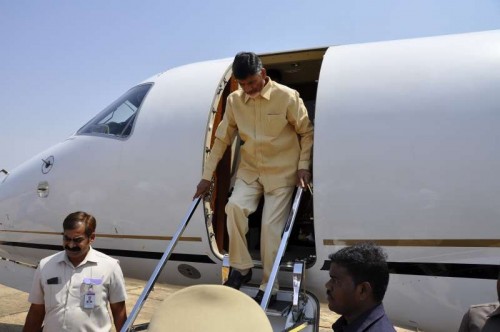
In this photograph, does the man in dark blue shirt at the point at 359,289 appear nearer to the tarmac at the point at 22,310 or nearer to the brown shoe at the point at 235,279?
the brown shoe at the point at 235,279

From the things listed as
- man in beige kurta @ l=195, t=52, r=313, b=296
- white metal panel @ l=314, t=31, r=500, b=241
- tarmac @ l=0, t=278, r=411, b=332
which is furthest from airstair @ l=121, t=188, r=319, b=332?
tarmac @ l=0, t=278, r=411, b=332

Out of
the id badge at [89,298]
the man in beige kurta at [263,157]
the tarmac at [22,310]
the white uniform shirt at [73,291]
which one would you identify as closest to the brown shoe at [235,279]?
the man in beige kurta at [263,157]

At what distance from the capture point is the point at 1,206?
604 centimetres

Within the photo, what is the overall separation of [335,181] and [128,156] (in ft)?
7.05

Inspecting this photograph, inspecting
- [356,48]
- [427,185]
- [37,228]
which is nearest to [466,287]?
[427,185]

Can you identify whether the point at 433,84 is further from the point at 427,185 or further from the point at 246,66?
the point at 246,66

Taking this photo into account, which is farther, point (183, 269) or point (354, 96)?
point (183, 269)

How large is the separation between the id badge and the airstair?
0.27m

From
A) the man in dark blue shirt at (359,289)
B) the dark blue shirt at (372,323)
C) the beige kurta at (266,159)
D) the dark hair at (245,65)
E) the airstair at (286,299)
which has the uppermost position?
the dark hair at (245,65)

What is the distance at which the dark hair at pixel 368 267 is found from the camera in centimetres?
230

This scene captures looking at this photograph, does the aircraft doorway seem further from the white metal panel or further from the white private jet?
the white metal panel

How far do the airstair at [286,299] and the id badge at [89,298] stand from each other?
0.27 meters

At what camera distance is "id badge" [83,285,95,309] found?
3.41 meters

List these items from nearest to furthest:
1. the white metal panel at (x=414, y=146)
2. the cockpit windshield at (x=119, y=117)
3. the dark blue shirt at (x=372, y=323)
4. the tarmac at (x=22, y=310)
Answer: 1. the dark blue shirt at (x=372, y=323)
2. the white metal panel at (x=414, y=146)
3. the cockpit windshield at (x=119, y=117)
4. the tarmac at (x=22, y=310)
